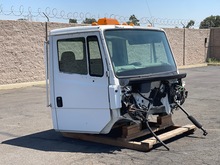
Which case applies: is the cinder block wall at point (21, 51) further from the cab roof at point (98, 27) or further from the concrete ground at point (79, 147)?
the cab roof at point (98, 27)

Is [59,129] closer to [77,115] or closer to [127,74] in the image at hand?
[77,115]

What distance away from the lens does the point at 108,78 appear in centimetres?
600

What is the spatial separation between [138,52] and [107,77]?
99cm

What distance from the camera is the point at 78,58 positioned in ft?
21.5

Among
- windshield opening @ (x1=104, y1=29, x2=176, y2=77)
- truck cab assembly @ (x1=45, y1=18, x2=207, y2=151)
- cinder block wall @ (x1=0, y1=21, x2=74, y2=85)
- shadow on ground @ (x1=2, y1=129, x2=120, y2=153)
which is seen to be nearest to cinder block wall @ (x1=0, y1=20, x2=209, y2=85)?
cinder block wall @ (x1=0, y1=21, x2=74, y2=85)

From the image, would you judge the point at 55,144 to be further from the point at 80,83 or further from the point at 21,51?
the point at 21,51

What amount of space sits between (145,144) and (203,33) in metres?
25.3

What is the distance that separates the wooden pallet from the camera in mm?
6148

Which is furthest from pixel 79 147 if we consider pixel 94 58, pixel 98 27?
pixel 98 27

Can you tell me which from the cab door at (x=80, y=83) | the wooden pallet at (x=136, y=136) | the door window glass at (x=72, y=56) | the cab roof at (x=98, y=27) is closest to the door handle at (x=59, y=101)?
the cab door at (x=80, y=83)

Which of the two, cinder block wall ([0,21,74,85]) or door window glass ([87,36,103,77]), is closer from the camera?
door window glass ([87,36,103,77])

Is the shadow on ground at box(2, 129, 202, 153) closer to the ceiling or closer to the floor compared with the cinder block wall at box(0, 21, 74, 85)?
closer to the floor

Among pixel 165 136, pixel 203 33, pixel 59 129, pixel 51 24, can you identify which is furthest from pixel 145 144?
pixel 203 33

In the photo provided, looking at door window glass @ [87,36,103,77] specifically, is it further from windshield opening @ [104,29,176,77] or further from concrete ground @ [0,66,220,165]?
concrete ground @ [0,66,220,165]
